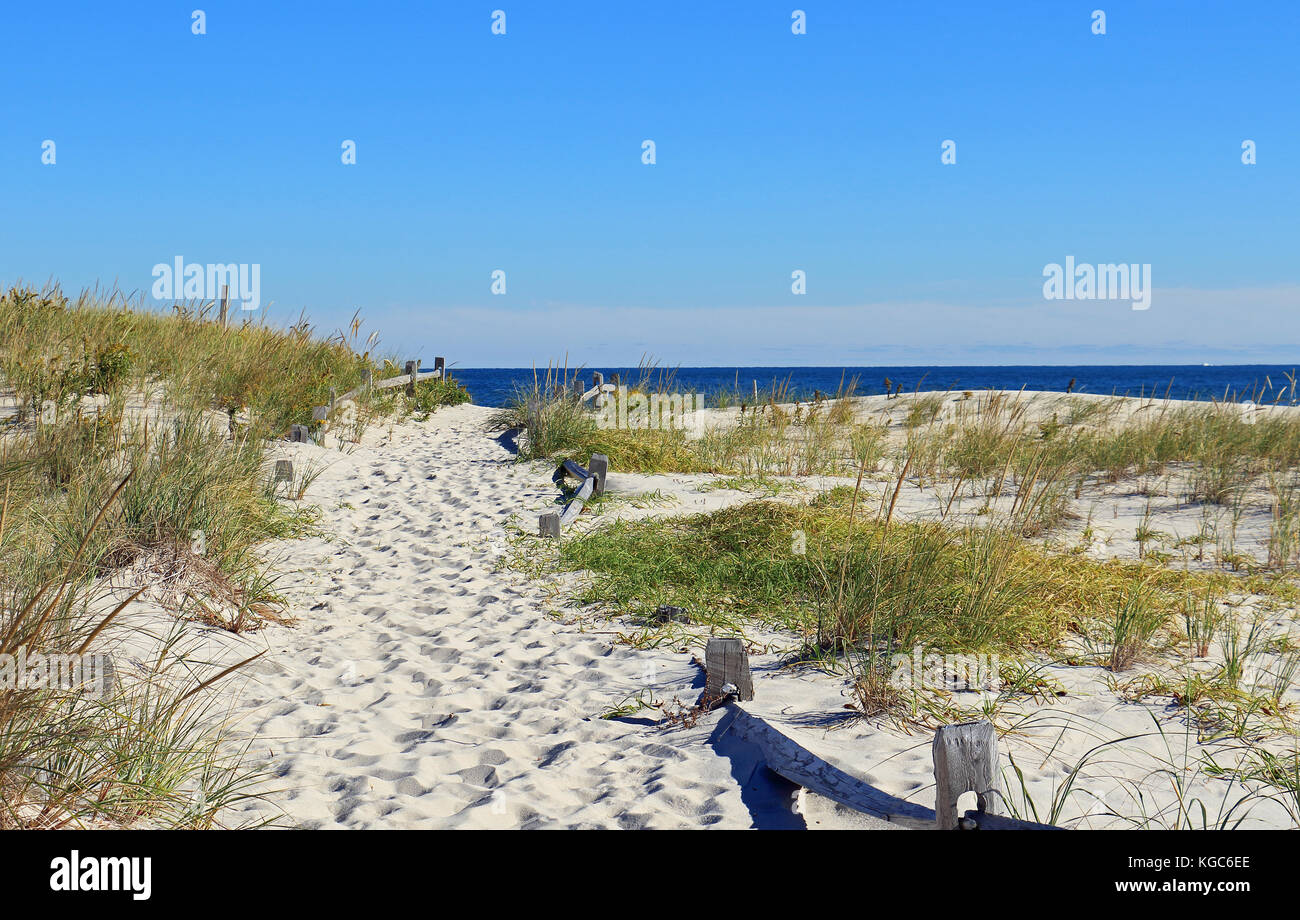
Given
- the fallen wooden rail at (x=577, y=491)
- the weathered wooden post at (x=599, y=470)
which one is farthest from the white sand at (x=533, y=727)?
the weathered wooden post at (x=599, y=470)

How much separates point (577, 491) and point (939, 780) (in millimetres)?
6878

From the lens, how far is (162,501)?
5.66 m

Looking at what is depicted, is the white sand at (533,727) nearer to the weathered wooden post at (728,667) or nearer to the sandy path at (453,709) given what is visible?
the sandy path at (453,709)

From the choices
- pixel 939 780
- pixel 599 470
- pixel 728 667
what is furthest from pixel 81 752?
pixel 599 470

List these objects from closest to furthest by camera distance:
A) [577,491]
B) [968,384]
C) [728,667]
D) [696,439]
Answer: [728,667] → [577,491] → [696,439] → [968,384]

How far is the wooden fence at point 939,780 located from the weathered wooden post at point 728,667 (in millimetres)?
476

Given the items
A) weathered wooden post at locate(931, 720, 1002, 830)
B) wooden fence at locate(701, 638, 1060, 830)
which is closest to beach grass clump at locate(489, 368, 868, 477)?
wooden fence at locate(701, 638, 1060, 830)

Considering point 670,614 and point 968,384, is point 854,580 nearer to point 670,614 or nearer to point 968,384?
point 670,614

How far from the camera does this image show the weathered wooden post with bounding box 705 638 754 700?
163 inches

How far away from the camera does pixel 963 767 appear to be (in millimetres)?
2709

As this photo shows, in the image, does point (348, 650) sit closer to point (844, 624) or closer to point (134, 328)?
point (844, 624)

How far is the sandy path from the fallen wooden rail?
22.9 inches

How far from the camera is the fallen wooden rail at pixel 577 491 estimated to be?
7.95 metres
